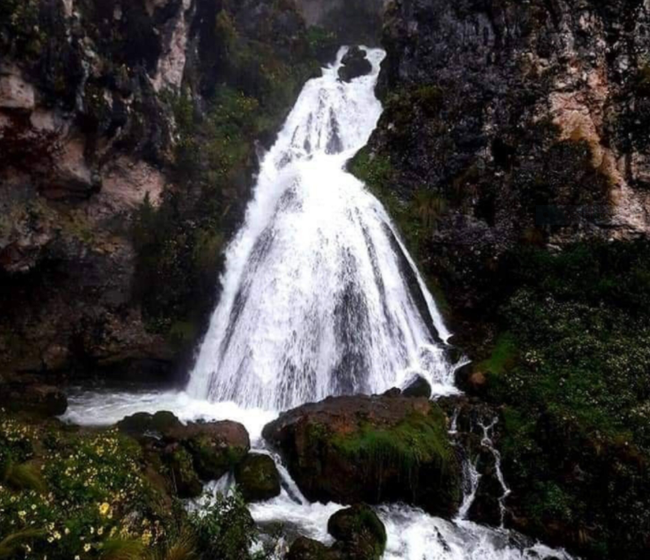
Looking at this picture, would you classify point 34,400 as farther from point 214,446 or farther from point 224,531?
point 224,531

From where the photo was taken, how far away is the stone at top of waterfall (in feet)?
104

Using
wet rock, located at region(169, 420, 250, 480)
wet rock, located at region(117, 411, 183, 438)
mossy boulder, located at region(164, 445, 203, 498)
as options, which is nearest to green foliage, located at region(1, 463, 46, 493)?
mossy boulder, located at region(164, 445, 203, 498)

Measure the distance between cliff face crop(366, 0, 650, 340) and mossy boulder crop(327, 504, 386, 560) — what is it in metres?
9.62

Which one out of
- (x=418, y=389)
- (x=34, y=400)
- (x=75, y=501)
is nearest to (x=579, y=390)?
(x=418, y=389)

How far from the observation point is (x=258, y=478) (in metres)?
11.3

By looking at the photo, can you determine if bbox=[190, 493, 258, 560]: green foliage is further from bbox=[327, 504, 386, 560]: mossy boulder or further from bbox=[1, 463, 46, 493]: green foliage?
bbox=[1, 463, 46, 493]: green foliage

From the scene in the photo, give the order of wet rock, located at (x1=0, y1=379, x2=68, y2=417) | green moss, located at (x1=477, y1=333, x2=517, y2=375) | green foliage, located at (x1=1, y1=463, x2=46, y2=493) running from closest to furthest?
green foliage, located at (x1=1, y1=463, x2=46, y2=493) → wet rock, located at (x1=0, y1=379, x2=68, y2=417) → green moss, located at (x1=477, y1=333, x2=517, y2=375)

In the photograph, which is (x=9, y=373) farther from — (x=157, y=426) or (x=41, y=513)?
(x=41, y=513)

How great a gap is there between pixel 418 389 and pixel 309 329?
372 centimetres

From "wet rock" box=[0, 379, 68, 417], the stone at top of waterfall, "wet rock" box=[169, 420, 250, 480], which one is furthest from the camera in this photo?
the stone at top of waterfall

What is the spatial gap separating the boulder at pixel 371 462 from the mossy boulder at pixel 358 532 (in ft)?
3.45

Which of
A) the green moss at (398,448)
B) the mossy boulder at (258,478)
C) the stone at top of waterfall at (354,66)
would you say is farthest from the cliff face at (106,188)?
the stone at top of waterfall at (354,66)

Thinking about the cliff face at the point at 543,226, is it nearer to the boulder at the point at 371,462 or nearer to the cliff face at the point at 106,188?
the boulder at the point at 371,462

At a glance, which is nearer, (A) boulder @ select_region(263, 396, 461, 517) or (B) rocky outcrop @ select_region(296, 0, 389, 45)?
(A) boulder @ select_region(263, 396, 461, 517)
